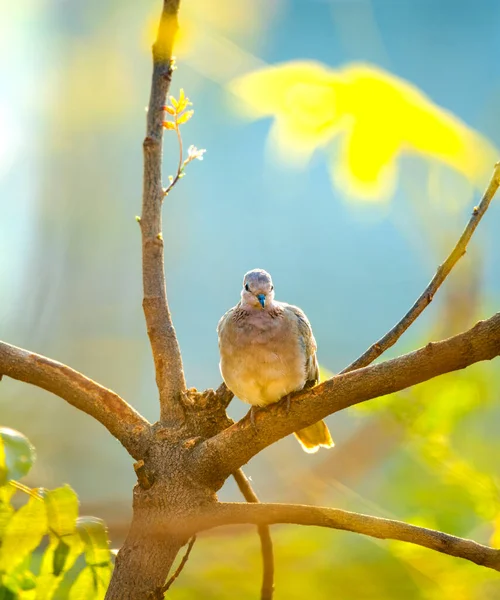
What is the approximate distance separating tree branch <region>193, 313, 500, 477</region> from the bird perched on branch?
1.04ft

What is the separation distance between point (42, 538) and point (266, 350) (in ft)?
2.56

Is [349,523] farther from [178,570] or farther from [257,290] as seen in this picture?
[257,290]

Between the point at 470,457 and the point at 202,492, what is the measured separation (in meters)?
0.60

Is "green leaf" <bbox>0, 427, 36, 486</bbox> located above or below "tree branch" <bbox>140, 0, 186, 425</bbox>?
below

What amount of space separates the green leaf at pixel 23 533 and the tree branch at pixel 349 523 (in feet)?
0.92

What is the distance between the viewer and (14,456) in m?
1.17

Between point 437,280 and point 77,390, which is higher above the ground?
point 437,280

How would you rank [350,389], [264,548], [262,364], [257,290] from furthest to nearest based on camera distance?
[257,290] → [262,364] → [264,548] → [350,389]

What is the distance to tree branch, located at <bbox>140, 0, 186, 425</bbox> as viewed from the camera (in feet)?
4.93

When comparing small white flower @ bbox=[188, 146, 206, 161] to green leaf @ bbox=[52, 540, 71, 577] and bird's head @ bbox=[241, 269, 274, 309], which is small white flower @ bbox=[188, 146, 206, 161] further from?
green leaf @ bbox=[52, 540, 71, 577]

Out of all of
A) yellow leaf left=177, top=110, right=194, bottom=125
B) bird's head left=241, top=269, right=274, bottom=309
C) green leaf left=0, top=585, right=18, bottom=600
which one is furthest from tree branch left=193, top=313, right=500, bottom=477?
yellow leaf left=177, top=110, right=194, bottom=125

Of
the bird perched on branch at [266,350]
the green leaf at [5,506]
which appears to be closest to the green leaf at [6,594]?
the green leaf at [5,506]

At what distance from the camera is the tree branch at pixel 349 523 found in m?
1.11

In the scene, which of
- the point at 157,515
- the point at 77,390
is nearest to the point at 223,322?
the point at 77,390
